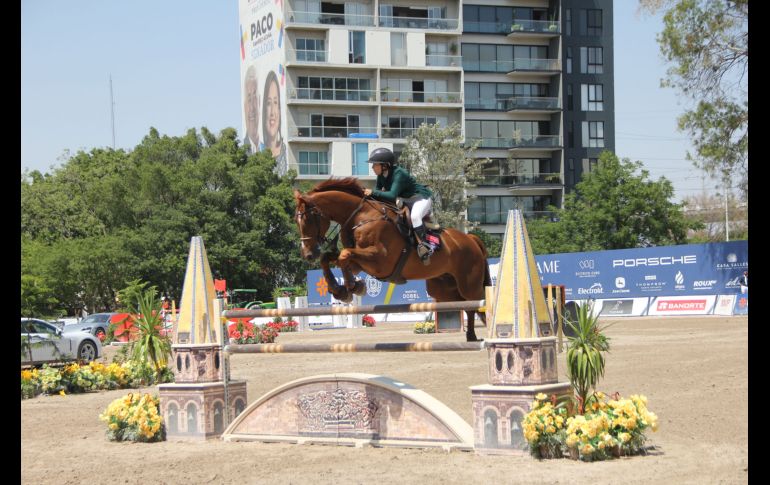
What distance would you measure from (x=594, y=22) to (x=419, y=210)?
6398cm

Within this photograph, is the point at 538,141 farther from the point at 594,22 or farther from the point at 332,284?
the point at 332,284

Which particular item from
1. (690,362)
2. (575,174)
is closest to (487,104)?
(575,174)

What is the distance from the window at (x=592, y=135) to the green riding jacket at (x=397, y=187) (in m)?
60.6

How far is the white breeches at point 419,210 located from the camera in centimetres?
993

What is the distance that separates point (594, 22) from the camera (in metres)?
69.9

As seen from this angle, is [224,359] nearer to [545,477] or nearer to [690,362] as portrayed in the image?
[545,477]

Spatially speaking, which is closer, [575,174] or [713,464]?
[713,464]

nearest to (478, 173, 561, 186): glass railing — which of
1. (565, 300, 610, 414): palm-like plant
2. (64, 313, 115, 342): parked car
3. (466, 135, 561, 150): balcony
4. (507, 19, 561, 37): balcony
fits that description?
(466, 135, 561, 150): balcony

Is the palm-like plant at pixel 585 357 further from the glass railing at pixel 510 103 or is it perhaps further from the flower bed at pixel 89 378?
the glass railing at pixel 510 103

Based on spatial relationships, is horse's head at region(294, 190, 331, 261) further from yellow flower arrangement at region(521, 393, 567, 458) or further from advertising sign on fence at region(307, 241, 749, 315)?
advertising sign on fence at region(307, 241, 749, 315)

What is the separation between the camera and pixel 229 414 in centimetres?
1149

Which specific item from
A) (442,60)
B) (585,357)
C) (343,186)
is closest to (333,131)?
(442,60)

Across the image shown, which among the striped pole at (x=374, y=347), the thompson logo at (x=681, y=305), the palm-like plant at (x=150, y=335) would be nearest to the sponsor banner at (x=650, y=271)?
the thompson logo at (x=681, y=305)
